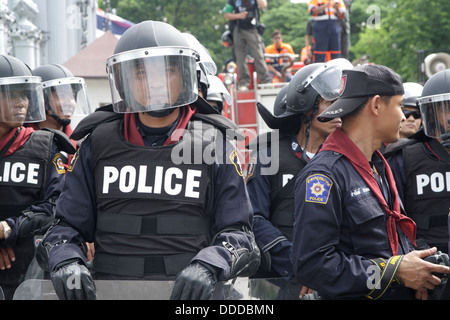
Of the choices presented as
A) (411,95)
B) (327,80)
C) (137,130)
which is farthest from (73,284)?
(411,95)

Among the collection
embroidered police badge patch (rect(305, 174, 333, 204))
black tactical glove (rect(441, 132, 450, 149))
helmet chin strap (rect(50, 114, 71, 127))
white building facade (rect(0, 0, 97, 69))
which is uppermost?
white building facade (rect(0, 0, 97, 69))

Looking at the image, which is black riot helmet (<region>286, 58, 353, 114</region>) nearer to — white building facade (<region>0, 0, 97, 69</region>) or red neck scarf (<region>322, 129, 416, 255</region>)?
red neck scarf (<region>322, 129, 416, 255</region>)

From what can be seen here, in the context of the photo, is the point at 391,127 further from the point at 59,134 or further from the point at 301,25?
the point at 301,25

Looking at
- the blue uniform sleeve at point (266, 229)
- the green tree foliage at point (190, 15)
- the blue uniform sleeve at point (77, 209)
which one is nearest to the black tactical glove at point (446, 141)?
the blue uniform sleeve at point (266, 229)

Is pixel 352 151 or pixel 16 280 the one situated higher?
pixel 352 151

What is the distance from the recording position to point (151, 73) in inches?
130

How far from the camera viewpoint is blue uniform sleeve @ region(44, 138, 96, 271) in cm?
311

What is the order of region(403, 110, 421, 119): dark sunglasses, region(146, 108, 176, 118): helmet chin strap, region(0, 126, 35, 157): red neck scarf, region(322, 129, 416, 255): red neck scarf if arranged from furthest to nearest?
region(403, 110, 421, 119): dark sunglasses < region(0, 126, 35, 157): red neck scarf < region(146, 108, 176, 118): helmet chin strap < region(322, 129, 416, 255): red neck scarf

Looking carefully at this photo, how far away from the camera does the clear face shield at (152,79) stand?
3.28 metres

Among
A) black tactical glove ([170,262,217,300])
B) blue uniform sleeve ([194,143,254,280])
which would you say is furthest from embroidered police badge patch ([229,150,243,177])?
black tactical glove ([170,262,217,300])

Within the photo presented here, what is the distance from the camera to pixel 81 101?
19.5 feet

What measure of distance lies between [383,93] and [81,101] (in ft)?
11.4

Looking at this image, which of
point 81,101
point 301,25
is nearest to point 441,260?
point 81,101

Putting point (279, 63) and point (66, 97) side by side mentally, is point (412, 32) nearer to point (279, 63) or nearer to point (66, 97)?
point (279, 63)
